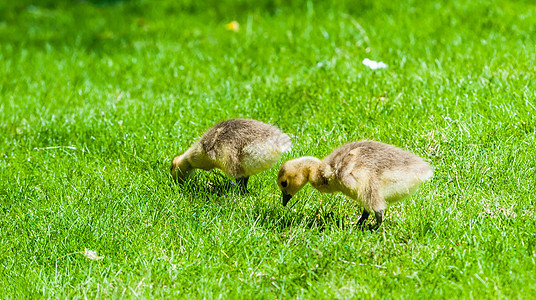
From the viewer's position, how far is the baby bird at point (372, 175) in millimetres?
4715

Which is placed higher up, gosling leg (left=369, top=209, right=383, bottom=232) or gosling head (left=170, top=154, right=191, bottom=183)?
gosling leg (left=369, top=209, right=383, bottom=232)

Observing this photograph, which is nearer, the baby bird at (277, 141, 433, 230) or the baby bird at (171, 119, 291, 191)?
the baby bird at (277, 141, 433, 230)

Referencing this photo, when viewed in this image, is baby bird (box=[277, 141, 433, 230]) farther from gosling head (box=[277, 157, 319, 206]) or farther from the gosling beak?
the gosling beak

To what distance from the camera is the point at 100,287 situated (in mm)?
4426

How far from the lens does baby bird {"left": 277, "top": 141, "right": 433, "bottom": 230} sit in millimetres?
4715

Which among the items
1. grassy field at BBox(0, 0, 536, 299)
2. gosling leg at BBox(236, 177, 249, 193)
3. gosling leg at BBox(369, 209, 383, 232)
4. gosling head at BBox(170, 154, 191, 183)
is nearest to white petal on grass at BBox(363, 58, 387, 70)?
grassy field at BBox(0, 0, 536, 299)

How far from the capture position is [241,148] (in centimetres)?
564

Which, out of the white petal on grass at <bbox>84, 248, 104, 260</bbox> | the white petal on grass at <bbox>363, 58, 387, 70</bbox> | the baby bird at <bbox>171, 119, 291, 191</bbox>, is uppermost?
the white petal on grass at <bbox>363, 58, 387, 70</bbox>

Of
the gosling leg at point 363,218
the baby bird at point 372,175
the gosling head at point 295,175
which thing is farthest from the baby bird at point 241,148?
the gosling leg at point 363,218

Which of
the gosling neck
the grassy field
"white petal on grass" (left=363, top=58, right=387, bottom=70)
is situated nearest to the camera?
the grassy field

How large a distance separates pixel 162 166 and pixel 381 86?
8.68 ft

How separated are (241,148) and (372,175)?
135 centimetres

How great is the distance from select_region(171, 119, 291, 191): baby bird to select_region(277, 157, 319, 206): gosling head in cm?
43

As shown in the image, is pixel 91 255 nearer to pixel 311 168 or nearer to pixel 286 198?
pixel 286 198
